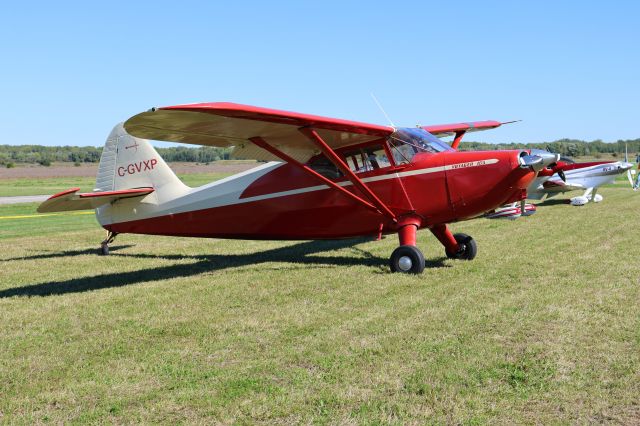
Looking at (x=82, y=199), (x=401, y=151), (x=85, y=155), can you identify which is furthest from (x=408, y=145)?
(x=85, y=155)

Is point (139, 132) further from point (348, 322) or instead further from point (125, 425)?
point (125, 425)

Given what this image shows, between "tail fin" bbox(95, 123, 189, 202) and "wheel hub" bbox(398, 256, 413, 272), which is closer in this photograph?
"wheel hub" bbox(398, 256, 413, 272)

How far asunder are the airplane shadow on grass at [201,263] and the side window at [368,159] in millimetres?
1637

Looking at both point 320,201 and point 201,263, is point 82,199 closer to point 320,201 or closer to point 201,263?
point 201,263

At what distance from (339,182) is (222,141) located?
206 cm

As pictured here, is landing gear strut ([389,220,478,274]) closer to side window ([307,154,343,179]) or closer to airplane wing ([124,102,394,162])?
side window ([307,154,343,179])

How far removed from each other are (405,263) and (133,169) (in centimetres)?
576

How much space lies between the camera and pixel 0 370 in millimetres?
4746

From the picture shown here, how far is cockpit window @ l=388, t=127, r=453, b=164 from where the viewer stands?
9.33 meters

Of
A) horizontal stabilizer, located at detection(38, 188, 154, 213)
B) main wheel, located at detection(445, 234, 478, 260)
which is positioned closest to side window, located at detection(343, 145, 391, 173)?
main wheel, located at detection(445, 234, 478, 260)

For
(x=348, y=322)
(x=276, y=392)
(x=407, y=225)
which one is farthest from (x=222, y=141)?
(x=276, y=392)

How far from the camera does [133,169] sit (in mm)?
11250

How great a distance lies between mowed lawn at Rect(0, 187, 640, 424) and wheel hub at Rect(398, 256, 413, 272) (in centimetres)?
33

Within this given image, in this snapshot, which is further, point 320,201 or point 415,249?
point 320,201
